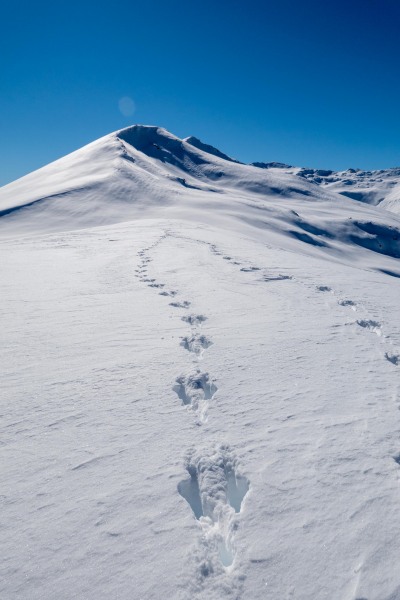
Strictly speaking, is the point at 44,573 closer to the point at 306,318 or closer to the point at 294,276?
the point at 306,318

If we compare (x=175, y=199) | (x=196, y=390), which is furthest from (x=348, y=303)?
(x=175, y=199)

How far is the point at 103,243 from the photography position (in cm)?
2148

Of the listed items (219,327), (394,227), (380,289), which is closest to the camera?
(219,327)

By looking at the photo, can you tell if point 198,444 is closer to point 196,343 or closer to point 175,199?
point 196,343

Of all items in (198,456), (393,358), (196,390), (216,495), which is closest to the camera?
(216,495)

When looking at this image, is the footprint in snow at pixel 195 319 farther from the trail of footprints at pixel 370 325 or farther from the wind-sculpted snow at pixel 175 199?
the wind-sculpted snow at pixel 175 199

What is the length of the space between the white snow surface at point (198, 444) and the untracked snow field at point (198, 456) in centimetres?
2

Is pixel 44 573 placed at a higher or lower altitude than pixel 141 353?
lower

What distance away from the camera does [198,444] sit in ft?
14.0

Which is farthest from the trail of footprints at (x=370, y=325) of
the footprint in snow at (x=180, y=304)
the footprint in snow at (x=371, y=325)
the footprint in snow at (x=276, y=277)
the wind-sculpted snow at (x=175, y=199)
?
the wind-sculpted snow at (x=175, y=199)

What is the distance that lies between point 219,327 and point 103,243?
15017mm

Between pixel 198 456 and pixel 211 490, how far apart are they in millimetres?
422

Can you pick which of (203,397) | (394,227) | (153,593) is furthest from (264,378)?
(394,227)

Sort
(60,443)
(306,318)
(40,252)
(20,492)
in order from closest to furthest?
(20,492) < (60,443) < (306,318) < (40,252)
